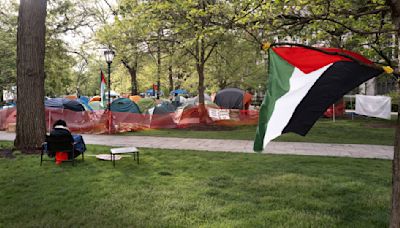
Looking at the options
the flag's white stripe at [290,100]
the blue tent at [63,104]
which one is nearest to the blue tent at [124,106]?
the blue tent at [63,104]

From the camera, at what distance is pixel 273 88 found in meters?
3.57

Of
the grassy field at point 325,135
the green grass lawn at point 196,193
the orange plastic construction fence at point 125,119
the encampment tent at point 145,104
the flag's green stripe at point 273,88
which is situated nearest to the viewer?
the flag's green stripe at point 273,88

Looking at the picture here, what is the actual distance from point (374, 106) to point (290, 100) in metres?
21.4

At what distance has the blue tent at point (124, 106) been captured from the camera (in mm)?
19452

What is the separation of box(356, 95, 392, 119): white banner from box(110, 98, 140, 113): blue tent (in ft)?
49.7

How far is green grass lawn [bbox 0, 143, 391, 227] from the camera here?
15.5ft

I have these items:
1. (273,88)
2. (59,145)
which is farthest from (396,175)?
(59,145)

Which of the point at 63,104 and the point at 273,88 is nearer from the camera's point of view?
the point at 273,88

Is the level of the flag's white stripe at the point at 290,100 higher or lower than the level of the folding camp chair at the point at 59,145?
higher

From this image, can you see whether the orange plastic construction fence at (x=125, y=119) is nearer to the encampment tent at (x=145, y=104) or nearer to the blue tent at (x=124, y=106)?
the blue tent at (x=124, y=106)

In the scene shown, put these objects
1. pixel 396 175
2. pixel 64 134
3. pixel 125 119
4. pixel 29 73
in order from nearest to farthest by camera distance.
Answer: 1. pixel 396 175
2. pixel 64 134
3. pixel 29 73
4. pixel 125 119

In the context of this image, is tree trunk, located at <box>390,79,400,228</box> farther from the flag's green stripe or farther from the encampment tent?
the encampment tent

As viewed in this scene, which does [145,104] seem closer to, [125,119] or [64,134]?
[125,119]

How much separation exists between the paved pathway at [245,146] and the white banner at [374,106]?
448 inches
